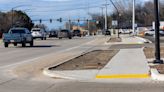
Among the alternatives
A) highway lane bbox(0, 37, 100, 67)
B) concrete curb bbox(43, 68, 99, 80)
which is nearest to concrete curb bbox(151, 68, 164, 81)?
concrete curb bbox(43, 68, 99, 80)

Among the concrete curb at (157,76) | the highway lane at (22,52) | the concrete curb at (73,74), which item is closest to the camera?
the concrete curb at (157,76)

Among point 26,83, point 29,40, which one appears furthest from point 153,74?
point 29,40

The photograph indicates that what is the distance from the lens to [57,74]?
16.1 m

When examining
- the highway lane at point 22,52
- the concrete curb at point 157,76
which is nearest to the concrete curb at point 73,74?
the concrete curb at point 157,76

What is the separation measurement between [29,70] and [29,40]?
27360 mm

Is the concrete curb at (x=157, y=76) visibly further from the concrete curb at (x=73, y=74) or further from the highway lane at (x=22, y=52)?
the highway lane at (x=22, y=52)

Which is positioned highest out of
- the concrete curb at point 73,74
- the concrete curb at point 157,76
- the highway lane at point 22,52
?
the concrete curb at point 157,76

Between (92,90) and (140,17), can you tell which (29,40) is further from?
(140,17)

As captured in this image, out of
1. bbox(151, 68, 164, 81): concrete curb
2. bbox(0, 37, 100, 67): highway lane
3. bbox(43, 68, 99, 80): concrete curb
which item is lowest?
bbox(0, 37, 100, 67): highway lane

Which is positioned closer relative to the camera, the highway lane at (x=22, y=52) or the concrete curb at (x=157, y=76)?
the concrete curb at (x=157, y=76)

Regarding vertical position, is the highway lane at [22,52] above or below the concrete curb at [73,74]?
below

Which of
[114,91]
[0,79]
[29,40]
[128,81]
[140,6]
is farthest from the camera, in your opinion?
[140,6]

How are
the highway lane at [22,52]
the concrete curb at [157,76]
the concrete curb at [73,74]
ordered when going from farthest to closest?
the highway lane at [22,52], the concrete curb at [73,74], the concrete curb at [157,76]

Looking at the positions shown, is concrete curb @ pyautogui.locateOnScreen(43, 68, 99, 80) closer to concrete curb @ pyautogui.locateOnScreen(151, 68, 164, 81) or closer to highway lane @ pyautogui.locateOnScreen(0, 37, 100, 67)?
concrete curb @ pyautogui.locateOnScreen(151, 68, 164, 81)
